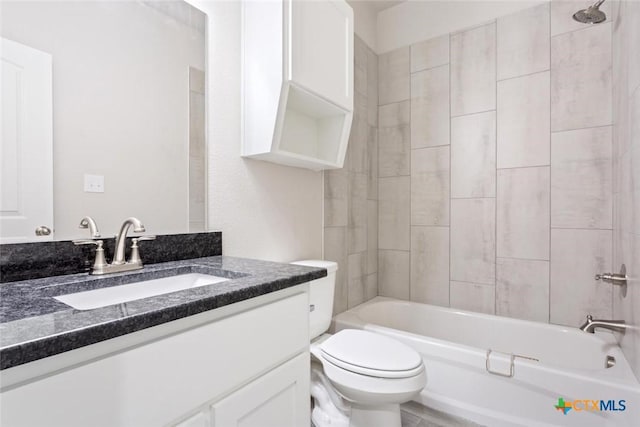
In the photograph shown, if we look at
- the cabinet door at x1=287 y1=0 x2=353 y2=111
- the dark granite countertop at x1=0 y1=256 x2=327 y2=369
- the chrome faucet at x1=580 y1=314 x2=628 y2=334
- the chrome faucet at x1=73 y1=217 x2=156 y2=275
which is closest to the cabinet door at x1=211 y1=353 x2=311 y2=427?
the dark granite countertop at x1=0 y1=256 x2=327 y2=369

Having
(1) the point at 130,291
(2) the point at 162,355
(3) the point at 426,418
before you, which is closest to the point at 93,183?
(1) the point at 130,291

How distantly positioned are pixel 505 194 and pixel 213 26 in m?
1.96

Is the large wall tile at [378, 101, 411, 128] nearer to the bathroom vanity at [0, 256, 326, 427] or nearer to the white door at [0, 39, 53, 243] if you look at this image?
the bathroom vanity at [0, 256, 326, 427]

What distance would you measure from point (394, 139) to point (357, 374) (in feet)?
6.03

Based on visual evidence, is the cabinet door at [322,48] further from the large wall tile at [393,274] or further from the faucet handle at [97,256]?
the large wall tile at [393,274]

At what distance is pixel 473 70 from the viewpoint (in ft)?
7.41

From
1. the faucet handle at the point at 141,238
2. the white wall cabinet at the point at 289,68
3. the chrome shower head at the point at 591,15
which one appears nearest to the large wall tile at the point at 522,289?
the chrome shower head at the point at 591,15

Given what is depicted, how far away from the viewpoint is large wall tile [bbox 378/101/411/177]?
254 cm

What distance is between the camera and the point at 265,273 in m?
0.98

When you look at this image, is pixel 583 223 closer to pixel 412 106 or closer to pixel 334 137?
pixel 412 106

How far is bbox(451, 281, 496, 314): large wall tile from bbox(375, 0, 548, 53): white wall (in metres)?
1.82

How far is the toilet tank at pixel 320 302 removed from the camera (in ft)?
5.34

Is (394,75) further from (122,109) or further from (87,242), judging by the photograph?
(87,242)

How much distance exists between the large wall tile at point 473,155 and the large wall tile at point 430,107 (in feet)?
0.31
